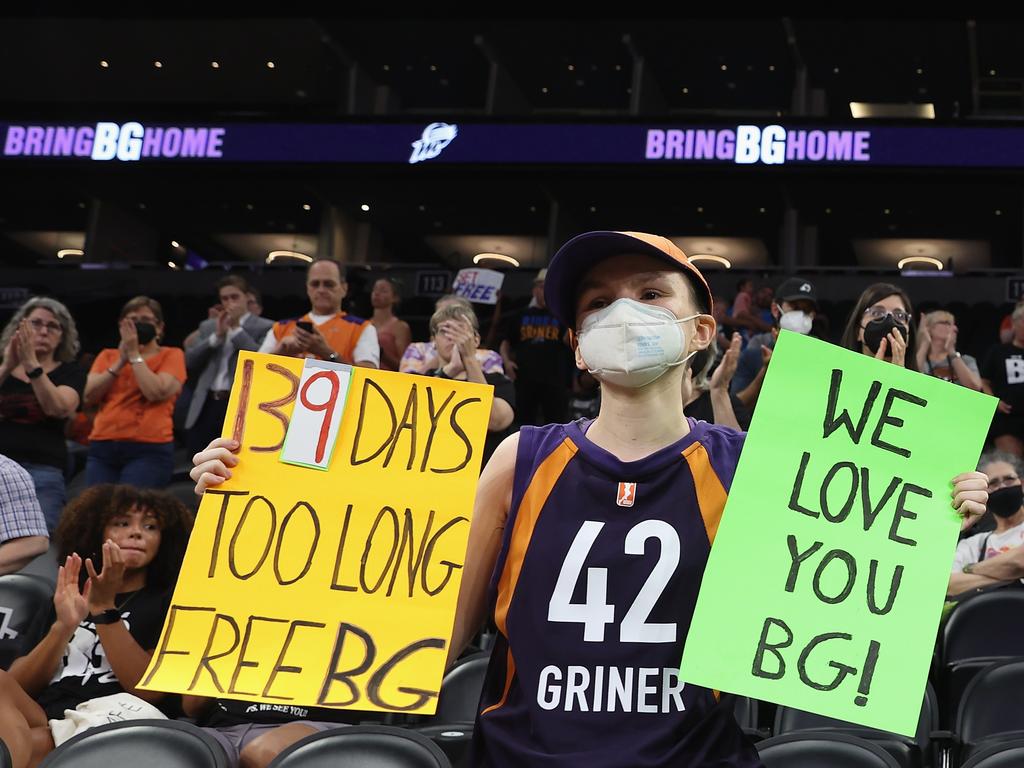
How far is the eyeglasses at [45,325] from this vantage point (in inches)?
213

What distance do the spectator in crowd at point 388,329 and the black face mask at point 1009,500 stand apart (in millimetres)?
3658

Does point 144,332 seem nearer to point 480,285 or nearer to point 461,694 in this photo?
point 461,694

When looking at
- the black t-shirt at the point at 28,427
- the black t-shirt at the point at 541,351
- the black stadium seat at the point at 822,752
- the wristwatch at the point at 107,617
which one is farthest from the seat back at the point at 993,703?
the black t-shirt at the point at 541,351

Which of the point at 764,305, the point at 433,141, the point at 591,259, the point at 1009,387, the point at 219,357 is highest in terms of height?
the point at 433,141

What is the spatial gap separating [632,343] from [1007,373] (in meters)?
5.00

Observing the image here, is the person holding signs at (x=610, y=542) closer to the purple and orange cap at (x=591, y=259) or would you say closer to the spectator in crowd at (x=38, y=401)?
the purple and orange cap at (x=591, y=259)

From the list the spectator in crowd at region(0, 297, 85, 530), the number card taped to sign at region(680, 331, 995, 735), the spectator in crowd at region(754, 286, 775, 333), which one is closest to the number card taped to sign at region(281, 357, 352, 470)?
the number card taped to sign at region(680, 331, 995, 735)

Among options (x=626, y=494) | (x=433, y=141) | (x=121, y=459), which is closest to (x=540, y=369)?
(x=121, y=459)

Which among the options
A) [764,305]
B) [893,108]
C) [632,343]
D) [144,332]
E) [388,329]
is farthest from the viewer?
[893,108]

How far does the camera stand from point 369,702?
1.92 m

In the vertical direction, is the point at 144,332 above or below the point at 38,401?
above

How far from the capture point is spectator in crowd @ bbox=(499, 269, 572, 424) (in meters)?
7.60

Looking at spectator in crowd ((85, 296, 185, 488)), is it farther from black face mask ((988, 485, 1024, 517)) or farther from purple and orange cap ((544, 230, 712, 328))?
purple and orange cap ((544, 230, 712, 328))

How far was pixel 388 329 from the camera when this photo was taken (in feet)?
24.3
